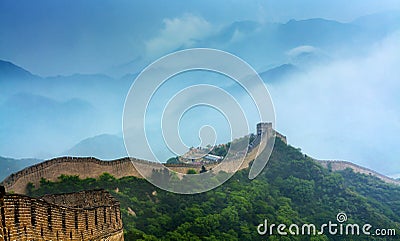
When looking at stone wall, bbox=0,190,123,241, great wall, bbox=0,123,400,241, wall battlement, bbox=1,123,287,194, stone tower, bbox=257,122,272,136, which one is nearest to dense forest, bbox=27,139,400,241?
wall battlement, bbox=1,123,287,194

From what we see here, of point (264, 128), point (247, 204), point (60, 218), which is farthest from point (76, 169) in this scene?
point (264, 128)

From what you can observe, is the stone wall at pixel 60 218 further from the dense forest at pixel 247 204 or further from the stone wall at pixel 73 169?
the stone wall at pixel 73 169

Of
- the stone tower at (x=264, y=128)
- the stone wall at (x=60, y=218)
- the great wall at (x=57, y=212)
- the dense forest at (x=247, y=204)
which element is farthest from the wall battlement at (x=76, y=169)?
the stone tower at (x=264, y=128)

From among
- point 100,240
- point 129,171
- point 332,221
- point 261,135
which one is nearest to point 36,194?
point 129,171

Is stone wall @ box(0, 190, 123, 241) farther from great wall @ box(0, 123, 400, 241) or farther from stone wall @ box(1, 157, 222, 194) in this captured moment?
stone wall @ box(1, 157, 222, 194)

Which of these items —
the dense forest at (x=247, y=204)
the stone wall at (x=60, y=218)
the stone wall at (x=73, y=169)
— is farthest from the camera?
the dense forest at (x=247, y=204)

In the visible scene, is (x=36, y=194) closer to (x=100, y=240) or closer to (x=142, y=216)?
(x=142, y=216)
